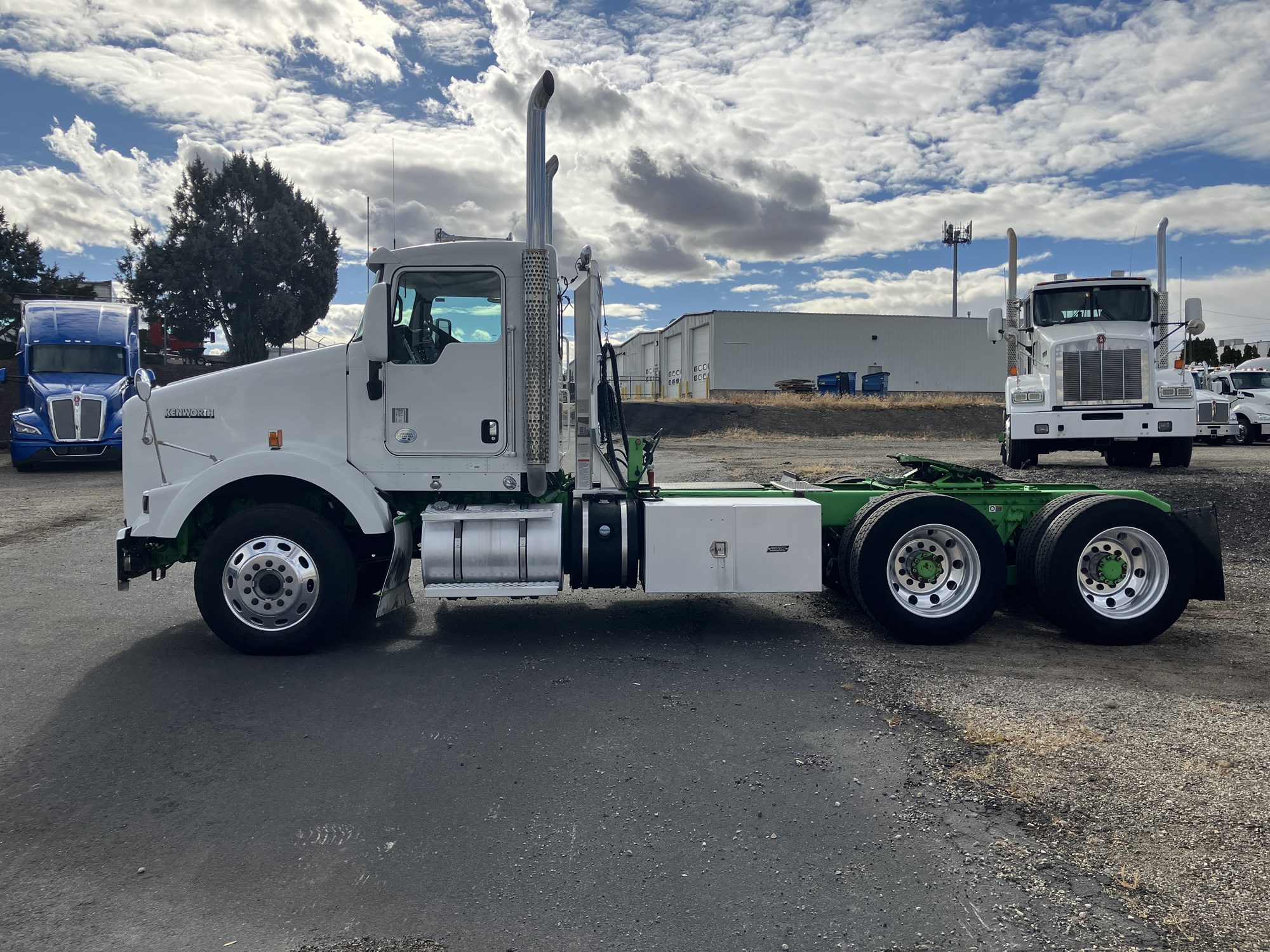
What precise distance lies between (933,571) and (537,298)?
11.2 feet

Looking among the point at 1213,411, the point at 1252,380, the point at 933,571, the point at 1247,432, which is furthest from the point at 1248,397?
the point at 933,571

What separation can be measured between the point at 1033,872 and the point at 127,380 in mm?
22422

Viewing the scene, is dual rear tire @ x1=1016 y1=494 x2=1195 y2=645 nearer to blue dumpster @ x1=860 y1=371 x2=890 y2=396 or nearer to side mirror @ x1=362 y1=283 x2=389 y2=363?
side mirror @ x1=362 y1=283 x2=389 y2=363

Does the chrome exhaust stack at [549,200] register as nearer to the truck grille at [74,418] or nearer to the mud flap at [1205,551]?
the mud flap at [1205,551]

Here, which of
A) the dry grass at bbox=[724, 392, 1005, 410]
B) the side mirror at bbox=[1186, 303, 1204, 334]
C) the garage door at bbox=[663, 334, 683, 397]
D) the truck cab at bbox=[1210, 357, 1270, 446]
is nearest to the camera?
the side mirror at bbox=[1186, 303, 1204, 334]

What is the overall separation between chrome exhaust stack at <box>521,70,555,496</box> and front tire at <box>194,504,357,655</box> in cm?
155

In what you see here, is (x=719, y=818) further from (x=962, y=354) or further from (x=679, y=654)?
(x=962, y=354)

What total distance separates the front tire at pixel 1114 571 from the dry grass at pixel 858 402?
109ft

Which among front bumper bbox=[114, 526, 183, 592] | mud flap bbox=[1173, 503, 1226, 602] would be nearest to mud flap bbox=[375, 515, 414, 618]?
front bumper bbox=[114, 526, 183, 592]

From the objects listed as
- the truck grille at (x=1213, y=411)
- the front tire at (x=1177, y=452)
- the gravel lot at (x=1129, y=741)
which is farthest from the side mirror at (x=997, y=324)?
the truck grille at (x=1213, y=411)

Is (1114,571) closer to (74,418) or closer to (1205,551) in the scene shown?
(1205,551)

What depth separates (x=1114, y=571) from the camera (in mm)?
6562

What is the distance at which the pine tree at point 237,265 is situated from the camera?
45.0m

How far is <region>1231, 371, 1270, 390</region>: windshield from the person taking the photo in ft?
86.5
